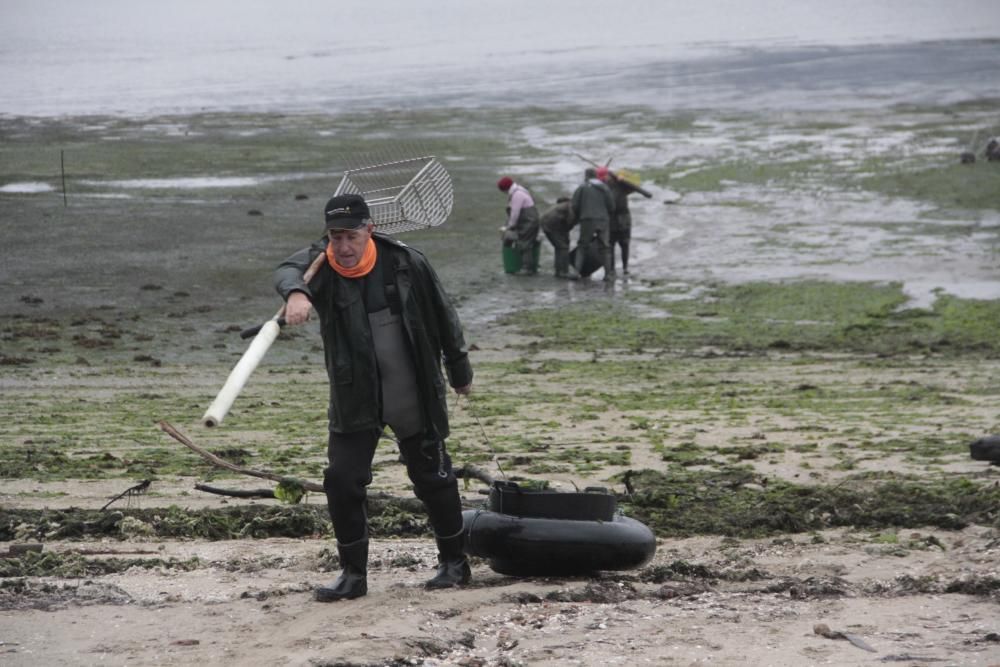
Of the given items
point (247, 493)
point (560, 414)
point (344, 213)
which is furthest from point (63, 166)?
point (344, 213)

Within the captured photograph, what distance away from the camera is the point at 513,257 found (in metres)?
20.5

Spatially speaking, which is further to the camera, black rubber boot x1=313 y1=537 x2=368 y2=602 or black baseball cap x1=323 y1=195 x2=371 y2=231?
black rubber boot x1=313 y1=537 x2=368 y2=602

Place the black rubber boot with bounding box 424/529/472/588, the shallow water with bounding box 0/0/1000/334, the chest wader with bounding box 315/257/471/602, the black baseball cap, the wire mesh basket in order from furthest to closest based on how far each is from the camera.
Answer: the shallow water with bounding box 0/0/1000/334 < the wire mesh basket < the black rubber boot with bounding box 424/529/472/588 < the chest wader with bounding box 315/257/471/602 < the black baseball cap

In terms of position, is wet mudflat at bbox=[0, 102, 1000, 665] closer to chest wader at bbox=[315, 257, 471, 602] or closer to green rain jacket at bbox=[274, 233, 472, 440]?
chest wader at bbox=[315, 257, 471, 602]

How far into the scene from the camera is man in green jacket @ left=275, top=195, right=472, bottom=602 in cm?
673

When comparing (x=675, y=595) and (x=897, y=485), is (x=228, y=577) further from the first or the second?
(x=897, y=485)

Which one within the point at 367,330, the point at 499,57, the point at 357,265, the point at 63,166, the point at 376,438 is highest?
the point at 357,265

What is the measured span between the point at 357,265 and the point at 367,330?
0.91 feet

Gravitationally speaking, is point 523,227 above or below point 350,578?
below

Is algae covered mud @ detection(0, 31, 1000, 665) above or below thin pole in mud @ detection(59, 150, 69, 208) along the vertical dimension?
below

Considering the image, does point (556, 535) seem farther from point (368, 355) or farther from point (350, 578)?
point (368, 355)

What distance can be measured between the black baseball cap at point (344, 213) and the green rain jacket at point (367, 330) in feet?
0.62

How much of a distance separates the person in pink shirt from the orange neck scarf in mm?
13480

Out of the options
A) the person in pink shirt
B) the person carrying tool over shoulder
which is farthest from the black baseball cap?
the person carrying tool over shoulder
